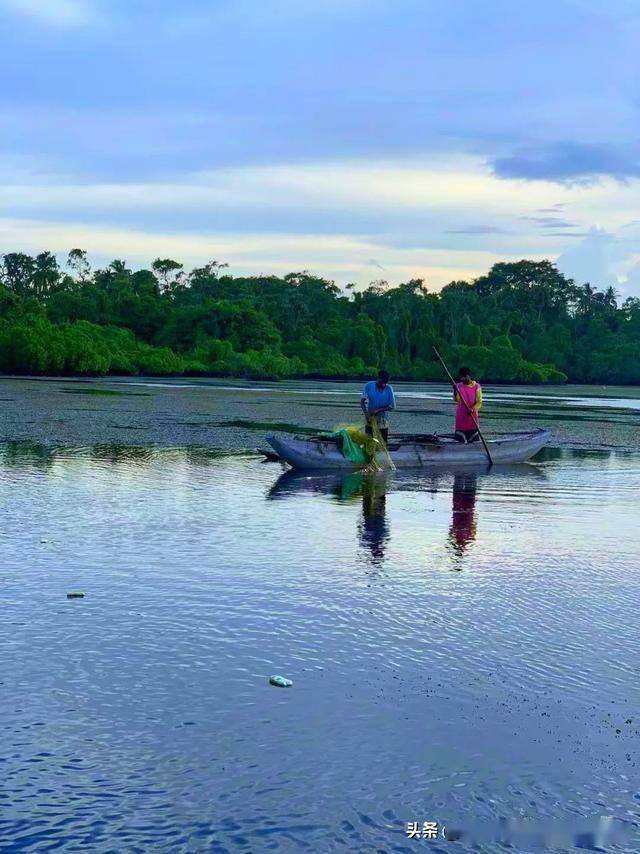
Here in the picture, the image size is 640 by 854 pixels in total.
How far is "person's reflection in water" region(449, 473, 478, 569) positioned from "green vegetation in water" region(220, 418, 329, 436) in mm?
10922

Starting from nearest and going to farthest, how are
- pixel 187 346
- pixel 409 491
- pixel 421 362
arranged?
1. pixel 409 491
2. pixel 187 346
3. pixel 421 362

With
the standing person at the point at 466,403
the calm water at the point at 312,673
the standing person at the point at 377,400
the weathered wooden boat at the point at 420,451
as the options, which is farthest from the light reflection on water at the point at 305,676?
the standing person at the point at 466,403

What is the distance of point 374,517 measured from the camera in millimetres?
15500

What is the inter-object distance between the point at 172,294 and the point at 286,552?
11363cm

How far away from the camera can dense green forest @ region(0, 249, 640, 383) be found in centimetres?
9806

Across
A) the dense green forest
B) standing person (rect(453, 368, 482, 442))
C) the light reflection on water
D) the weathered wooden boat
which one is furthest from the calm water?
the dense green forest

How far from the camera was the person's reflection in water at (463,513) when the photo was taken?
13578mm

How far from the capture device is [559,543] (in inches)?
539

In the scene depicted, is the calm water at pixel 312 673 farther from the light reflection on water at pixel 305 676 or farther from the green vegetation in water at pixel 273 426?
the green vegetation in water at pixel 273 426

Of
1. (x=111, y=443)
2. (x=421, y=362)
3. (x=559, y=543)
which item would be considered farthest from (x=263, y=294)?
(x=559, y=543)

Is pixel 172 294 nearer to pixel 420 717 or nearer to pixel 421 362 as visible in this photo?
pixel 421 362

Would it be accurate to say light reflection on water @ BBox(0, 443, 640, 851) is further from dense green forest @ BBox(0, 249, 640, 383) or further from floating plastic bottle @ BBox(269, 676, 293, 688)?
dense green forest @ BBox(0, 249, 640, 383)

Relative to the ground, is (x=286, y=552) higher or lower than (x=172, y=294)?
lower

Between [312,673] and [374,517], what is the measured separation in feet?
25.1
